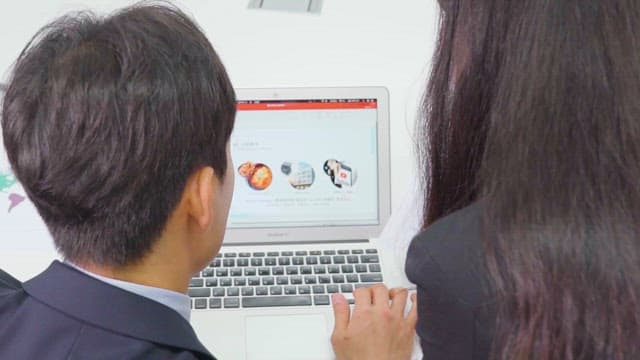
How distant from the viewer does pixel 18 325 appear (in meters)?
0.67

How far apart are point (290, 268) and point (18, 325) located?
523 mm

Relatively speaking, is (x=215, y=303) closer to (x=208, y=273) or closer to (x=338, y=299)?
(x=208, y=273)

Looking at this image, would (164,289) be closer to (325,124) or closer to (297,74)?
(325,124)

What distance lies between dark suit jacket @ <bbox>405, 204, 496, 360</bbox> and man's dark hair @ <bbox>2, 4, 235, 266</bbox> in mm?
234

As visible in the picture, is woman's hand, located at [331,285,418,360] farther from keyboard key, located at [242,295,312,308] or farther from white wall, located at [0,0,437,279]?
white wall, located at [0,0,437,279]

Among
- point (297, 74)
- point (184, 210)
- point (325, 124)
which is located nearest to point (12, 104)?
point (184, 210)

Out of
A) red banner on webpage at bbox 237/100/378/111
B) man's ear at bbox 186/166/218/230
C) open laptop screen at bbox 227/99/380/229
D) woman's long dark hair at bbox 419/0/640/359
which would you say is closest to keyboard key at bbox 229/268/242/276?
open laptop screen at bbox 227/99/380/229

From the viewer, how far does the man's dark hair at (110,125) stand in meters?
0.68

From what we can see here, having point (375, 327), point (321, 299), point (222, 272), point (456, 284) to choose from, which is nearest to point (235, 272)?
point (222, 272)

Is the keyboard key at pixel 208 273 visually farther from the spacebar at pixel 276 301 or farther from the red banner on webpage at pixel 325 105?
the red banner on webpage at pixel 325 105

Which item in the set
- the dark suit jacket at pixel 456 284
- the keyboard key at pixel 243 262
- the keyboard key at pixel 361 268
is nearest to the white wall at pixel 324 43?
the keyboard key at pixel 361 268

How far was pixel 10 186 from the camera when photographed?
1.27 metres

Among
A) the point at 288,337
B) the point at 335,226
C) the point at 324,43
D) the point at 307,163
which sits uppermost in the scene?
the point at 324,43

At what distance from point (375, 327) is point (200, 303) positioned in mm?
262
